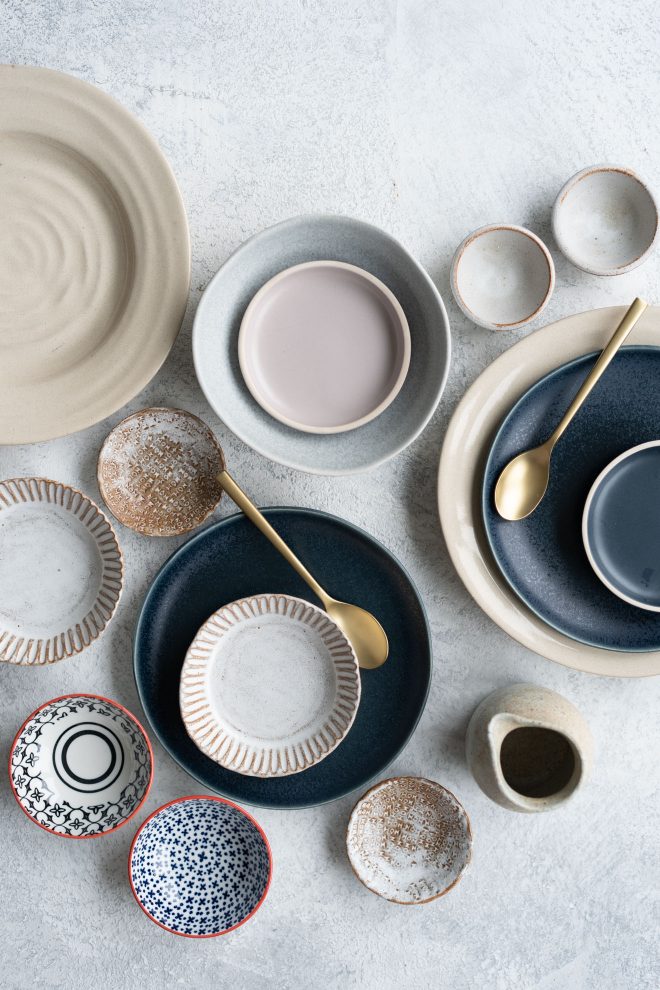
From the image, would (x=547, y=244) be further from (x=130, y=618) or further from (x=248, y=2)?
(x=130, y=618)

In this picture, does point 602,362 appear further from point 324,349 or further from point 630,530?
point 324,349

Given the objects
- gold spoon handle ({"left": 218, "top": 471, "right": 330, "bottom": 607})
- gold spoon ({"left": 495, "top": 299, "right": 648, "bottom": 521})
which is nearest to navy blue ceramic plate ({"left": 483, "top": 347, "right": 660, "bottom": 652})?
gold spoon ({"left": 495, "top": 299, "right": 648, "bottom": 521})

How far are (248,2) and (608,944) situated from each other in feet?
4.49

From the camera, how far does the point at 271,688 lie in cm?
95

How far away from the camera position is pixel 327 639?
0.93 m

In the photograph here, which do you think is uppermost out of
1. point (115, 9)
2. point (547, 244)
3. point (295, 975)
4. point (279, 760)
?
A: point (115, 9)

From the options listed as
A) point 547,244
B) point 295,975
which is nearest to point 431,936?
point 295,975

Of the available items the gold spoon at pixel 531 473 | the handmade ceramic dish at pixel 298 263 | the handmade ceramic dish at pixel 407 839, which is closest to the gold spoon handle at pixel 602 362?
the gold spoon at pixel 531 473

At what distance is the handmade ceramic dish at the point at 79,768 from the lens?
3.10 ft

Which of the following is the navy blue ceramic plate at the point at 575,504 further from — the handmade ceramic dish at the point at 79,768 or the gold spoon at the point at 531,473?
the handmade ceramic dish at the point at 79,768

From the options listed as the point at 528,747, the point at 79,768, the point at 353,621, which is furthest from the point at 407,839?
the point at 79,768

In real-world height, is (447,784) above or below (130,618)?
below

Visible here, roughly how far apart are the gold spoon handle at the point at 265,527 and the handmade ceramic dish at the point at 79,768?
0.99 feet

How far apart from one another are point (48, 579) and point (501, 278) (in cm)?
70
